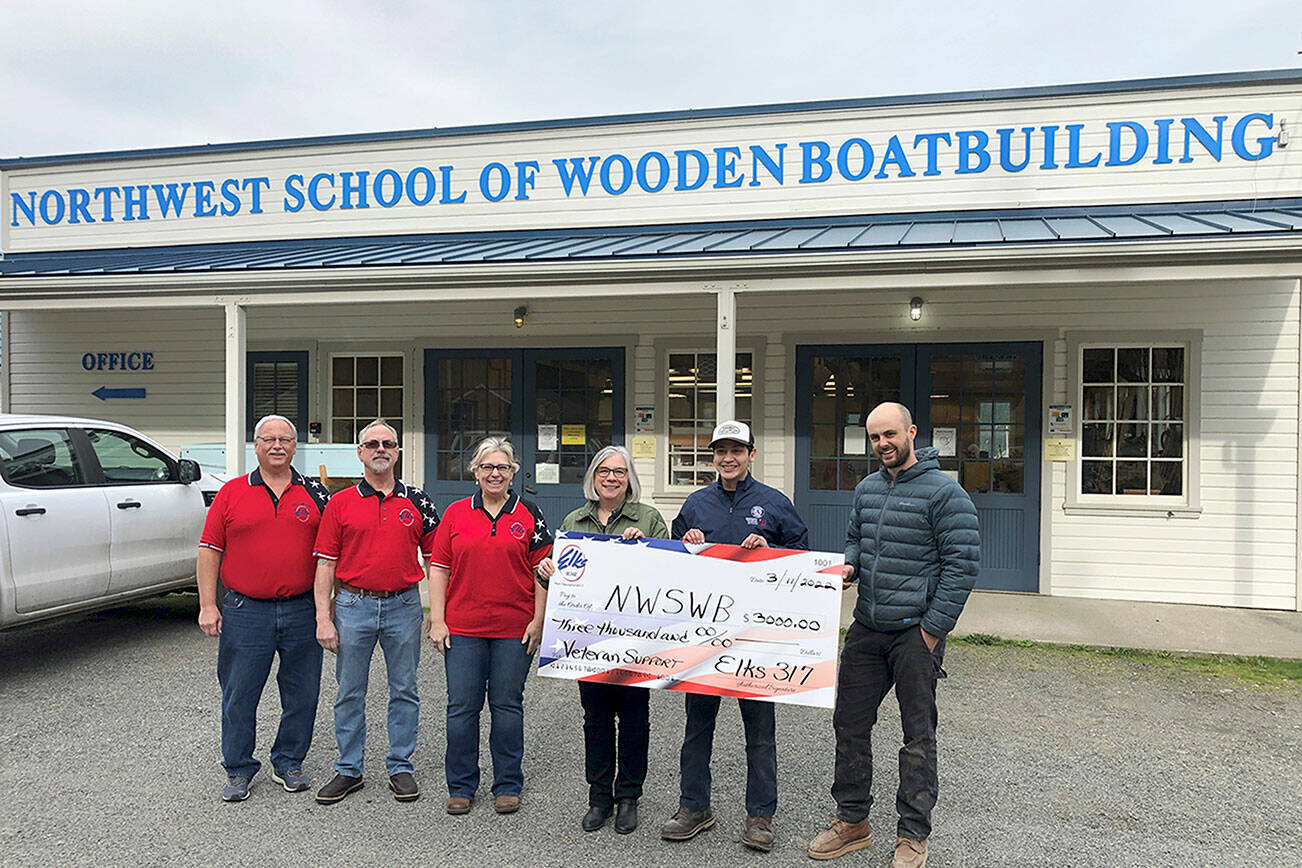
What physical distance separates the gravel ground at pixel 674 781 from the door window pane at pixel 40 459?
4.21 feet

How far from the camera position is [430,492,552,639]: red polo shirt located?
355 cm

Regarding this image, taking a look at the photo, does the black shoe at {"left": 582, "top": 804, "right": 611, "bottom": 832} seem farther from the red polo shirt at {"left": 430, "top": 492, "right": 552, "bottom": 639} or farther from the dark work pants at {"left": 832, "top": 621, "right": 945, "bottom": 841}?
the dark work pants at {"left": 832, "top": 621, "right": 945, "bottom": 841}

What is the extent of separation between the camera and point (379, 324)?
961cm

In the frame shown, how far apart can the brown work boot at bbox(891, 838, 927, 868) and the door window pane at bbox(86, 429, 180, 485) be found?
5.57 meters

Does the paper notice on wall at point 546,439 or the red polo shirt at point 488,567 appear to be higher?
the paper notice on wall at point 546,439

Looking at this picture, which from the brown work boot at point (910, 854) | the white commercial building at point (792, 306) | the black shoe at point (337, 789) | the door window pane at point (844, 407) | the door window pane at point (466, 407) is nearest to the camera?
the brown work boot at point (910, 854)

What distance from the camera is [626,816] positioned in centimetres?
351

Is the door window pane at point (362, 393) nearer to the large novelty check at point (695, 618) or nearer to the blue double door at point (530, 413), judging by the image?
the blue double door at point (530, 413)

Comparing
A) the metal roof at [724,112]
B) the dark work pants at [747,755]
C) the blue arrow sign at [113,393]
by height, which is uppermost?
the metal roof at [724,112]

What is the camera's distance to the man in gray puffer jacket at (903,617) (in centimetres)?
323

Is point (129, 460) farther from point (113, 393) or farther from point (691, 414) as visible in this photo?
point (691, 414)

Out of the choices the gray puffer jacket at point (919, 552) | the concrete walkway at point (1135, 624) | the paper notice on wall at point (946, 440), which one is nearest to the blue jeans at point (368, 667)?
the gray puffer jacket at point (919, 552)

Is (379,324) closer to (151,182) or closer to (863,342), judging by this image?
(151,182)

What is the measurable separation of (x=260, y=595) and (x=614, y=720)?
5.36 ft
